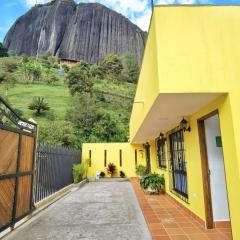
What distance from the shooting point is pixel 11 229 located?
416 centimetres

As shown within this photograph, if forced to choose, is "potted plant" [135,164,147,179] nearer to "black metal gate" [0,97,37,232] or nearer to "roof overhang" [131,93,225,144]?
"black metal gate" [0,97,37,232]

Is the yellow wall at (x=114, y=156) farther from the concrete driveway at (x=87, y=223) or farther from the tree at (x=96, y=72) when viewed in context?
the tree at (x=96, y=72)

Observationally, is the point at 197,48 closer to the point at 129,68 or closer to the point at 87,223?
the point at 87,223

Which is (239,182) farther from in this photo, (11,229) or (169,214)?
(11,229)

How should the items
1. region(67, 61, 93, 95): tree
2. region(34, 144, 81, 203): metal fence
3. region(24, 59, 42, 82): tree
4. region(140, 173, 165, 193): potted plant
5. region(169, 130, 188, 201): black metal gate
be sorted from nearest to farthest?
region(169, 130, 188, 201): black metal gate → region(34, 144, 81, 203): metal fence → region(140, 173, 165, 193): potted plant → region(67, 61, 93, 95): tree → region(24, 59, 42, 82): tree

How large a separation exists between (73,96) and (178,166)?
3119 centimetres

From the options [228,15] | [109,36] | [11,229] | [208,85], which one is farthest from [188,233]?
[109,36]

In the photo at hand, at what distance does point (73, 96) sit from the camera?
1410 inches

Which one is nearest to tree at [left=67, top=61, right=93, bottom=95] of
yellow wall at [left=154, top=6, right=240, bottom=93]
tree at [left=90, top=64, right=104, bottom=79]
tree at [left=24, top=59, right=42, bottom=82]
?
tree at [left=90, top=64, right=104, bottom=79]

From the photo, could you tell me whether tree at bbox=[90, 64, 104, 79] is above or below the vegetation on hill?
above

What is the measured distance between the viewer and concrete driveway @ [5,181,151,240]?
12.8 feet

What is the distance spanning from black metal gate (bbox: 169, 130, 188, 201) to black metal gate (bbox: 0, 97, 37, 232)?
3.79 m

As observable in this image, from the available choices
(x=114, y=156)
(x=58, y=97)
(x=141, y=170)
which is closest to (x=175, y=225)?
(x=141, y=170)

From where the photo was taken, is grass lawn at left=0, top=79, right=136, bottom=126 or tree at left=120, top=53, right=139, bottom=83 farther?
tree at left=120, top=53, right=139, bottom=83
